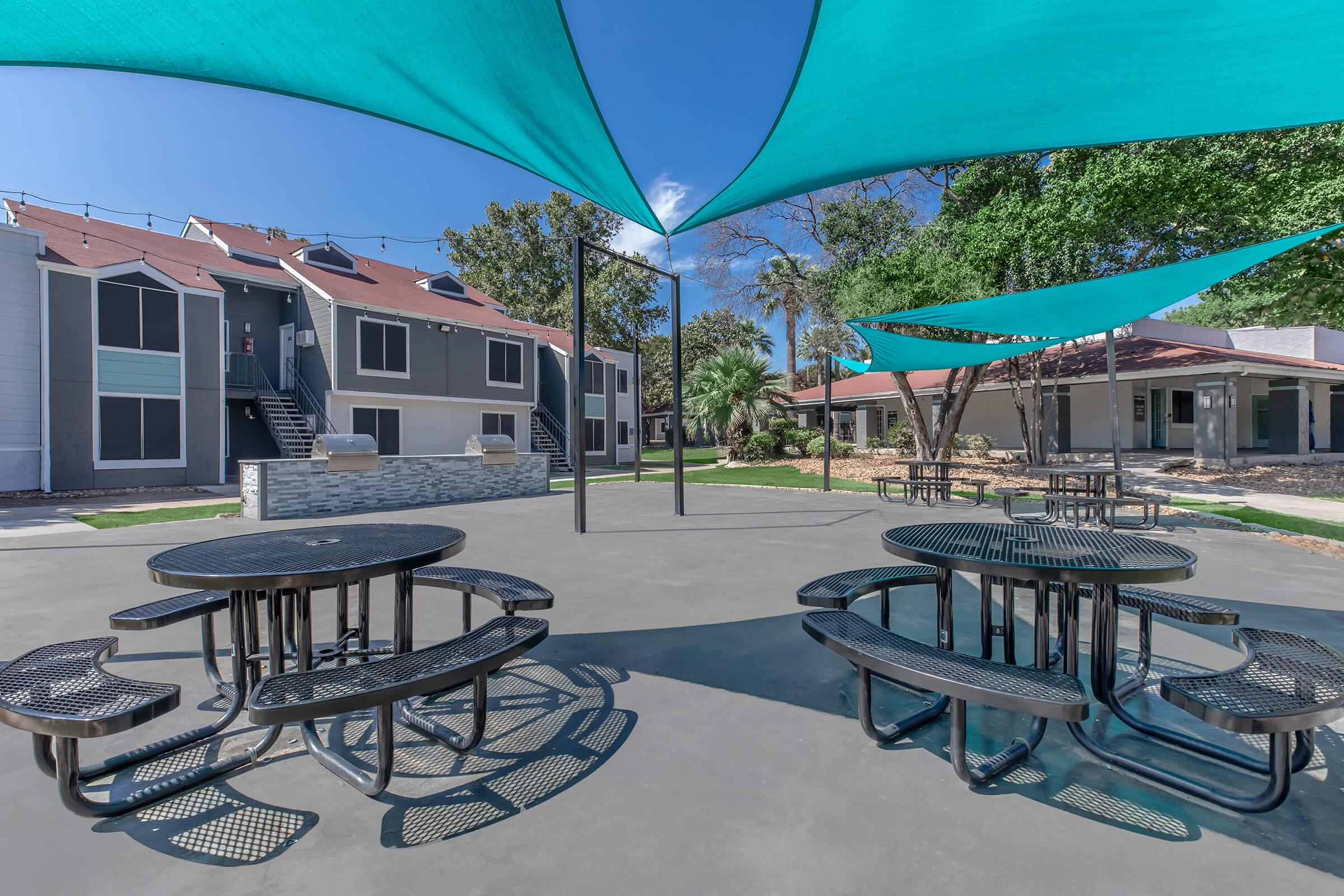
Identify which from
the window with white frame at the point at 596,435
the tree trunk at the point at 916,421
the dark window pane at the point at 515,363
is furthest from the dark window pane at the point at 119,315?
the tree trunk at the point at 916,421

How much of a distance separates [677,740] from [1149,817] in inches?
67.8

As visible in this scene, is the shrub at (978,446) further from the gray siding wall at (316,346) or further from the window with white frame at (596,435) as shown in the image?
the gray siding wall at (316,346)

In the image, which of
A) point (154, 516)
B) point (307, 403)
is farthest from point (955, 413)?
point (307, 403)

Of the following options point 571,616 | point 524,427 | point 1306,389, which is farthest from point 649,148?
point 1306,389

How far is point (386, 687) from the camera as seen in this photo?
1.94 meters

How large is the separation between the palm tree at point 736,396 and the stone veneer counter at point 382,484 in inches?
341

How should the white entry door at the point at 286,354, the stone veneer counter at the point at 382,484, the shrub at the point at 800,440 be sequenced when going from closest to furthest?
1. the stone veneer counter at the point at 382,484
2. the white entry door at the point at 286,354
3. the shrub at the point at 800,440

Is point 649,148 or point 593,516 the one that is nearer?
point 649,148

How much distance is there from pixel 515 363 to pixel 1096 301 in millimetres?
17727

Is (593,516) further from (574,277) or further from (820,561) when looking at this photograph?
(820,561)

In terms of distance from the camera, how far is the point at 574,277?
7.52 m

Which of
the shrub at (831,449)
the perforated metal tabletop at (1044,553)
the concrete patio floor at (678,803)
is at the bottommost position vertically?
the concrete patio floor at (678,803)

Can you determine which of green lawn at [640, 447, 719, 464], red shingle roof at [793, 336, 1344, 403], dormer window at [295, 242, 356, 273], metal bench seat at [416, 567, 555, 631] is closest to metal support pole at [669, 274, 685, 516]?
metal bench seat at [416, 567, 555, 631]

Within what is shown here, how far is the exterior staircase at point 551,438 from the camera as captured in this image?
21609mm
